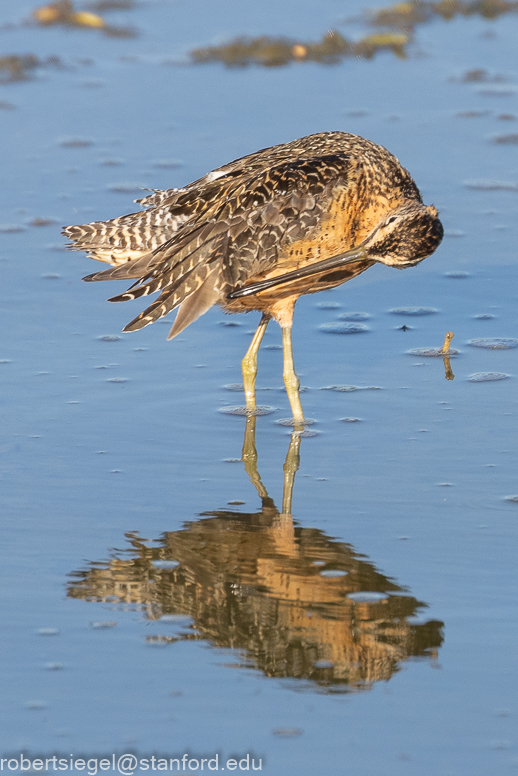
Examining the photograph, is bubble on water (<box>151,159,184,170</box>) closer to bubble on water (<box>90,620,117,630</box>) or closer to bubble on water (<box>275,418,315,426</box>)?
bubble on water (<box>275,418,315,426</box>)

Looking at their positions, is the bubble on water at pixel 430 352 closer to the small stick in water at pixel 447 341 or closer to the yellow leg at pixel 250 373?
the small stick in water at pixel 447 341

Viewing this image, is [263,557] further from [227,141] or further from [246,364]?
[227,141]

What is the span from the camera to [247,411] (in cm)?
709

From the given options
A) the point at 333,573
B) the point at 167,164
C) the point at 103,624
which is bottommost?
the point at 103,624

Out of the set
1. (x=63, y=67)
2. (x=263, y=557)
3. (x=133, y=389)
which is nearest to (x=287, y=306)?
(x=133, y=389)

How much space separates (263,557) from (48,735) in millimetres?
1514

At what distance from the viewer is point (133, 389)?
23.5ft

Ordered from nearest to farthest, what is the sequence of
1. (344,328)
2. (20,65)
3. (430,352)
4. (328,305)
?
(430,352)
(344,328)
(328,305)
(20,65)

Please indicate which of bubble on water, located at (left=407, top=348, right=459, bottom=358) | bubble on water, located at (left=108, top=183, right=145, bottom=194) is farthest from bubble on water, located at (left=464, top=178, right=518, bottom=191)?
bubble on water, located at (left=407, top=348, right=459, bottom=358)

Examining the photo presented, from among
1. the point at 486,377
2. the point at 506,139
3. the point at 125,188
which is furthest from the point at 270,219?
the point at 506,139

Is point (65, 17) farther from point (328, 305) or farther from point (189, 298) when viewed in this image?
point (189, 298)

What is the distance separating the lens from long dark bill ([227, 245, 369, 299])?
21.7 ft

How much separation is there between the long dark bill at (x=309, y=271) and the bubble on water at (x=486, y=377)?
3.71ft

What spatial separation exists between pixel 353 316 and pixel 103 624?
155 inches
